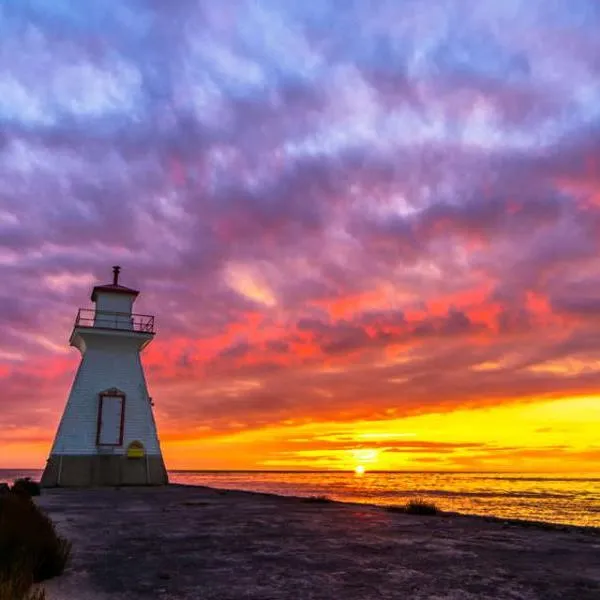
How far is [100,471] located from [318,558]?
23.9 metres

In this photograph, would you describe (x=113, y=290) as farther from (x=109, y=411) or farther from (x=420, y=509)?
(x=420, y=509)

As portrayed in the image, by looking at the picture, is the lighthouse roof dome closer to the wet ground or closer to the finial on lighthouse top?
the finial on lighthouse top

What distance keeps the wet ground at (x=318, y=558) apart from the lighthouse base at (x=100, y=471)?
14168 mm

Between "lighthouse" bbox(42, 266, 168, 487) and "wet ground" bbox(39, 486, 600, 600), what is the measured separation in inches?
565

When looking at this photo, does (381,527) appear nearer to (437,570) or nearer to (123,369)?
(437,570)

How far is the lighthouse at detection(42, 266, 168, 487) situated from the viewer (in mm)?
29828

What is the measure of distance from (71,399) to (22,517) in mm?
23240

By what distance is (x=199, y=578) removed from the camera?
7.80 m

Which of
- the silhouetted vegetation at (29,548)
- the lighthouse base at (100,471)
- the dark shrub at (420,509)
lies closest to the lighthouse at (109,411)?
the lighthouse base at (100,471)

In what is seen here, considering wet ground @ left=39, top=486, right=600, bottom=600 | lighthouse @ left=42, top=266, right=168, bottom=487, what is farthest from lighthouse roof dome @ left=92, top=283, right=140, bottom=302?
wet ground @ left=39, top=486, right=600, bottom=600

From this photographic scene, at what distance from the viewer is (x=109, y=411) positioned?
1211 inches

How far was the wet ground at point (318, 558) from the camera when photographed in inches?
282

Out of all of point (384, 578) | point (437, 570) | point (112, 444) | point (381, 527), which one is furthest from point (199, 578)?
point (112, 444)

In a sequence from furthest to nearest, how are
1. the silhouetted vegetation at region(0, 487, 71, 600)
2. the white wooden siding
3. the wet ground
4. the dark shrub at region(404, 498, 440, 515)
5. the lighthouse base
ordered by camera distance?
the white wooden siding → the lighthouse base → the dark shrub at region(404, 498, 440, 515) → the wet ground → the silhouetted vegetation at region(0, 487, 71, 600)
